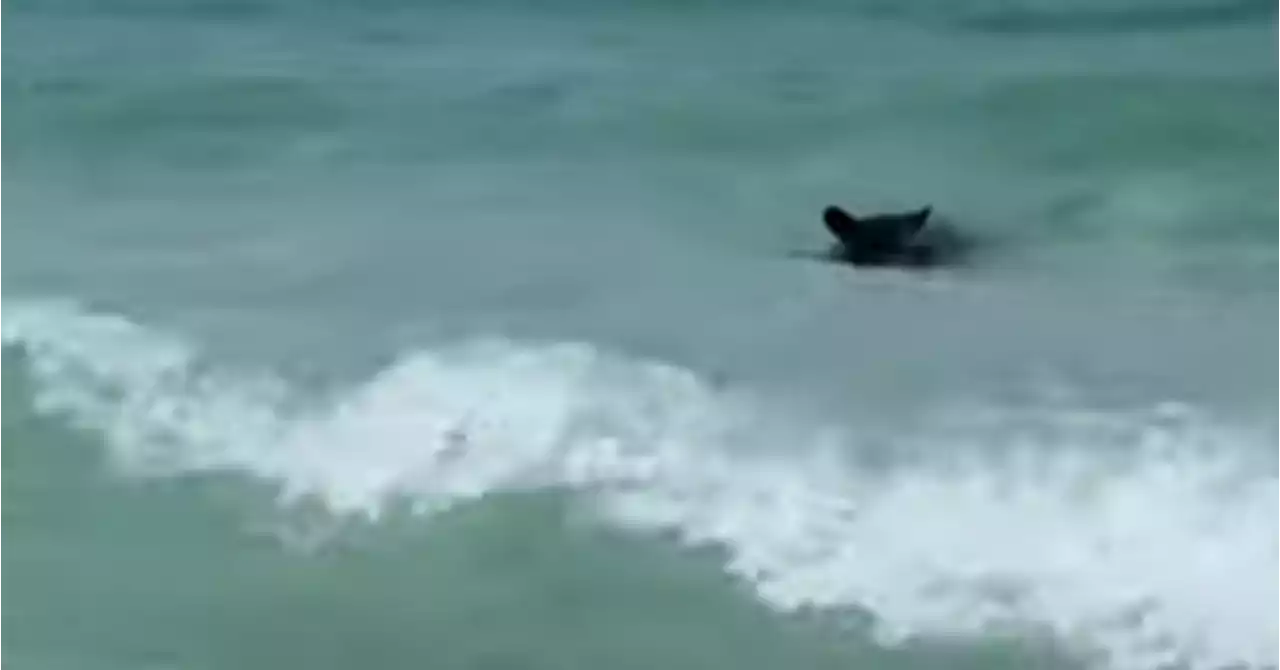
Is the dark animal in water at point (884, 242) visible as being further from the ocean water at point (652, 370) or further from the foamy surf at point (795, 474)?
the foamy surf at point (795, 474)

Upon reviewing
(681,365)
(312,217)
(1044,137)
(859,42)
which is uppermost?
(859,42)

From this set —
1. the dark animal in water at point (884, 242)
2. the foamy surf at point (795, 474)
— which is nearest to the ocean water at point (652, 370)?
the foamy surf at point (795, 474)

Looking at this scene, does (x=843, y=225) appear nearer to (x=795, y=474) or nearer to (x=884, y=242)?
(x=884, y=242)

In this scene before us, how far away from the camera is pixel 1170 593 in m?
5.44

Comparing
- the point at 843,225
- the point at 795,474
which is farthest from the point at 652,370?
the point at 843,225

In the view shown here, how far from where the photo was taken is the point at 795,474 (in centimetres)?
632

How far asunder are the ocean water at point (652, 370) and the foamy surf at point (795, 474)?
0.05 feet

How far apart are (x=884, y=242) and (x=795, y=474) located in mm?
2600

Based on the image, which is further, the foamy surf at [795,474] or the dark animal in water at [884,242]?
the dark animal in water at [884,242]

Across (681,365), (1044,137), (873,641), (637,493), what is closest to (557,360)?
(681,365)

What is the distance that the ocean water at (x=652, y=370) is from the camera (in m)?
5.55

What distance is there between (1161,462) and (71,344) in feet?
12.5

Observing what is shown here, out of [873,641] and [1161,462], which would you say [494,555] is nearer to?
[873,641]

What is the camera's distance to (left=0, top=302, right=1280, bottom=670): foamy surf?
5.46 m
